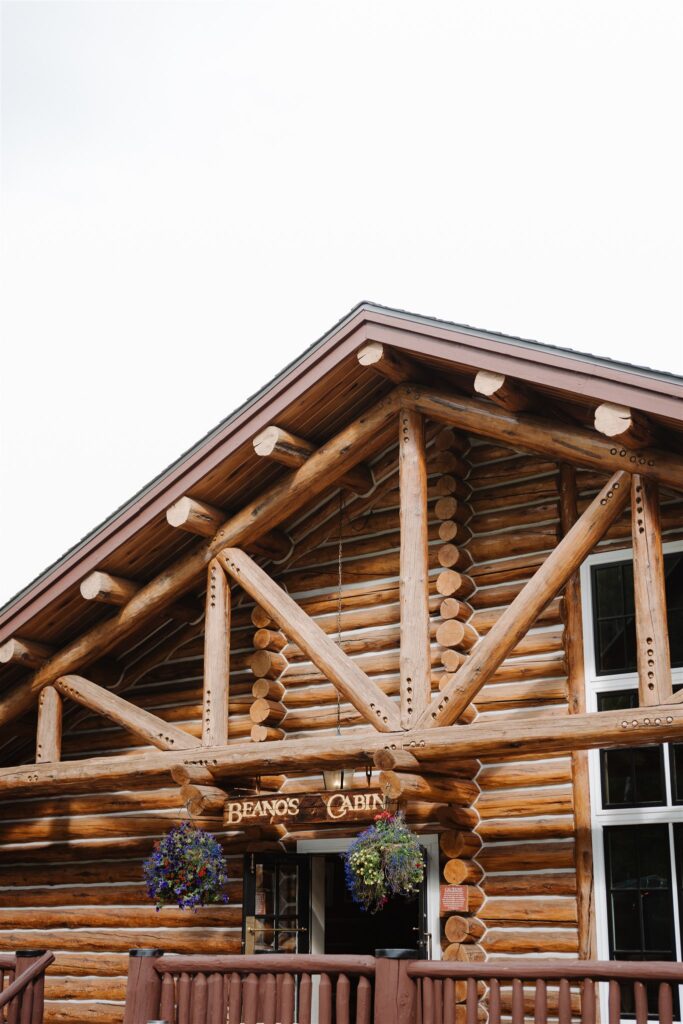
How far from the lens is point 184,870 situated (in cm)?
1122

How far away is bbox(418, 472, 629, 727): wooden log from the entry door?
285 cm

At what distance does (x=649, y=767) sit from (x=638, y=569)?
2.04 meters

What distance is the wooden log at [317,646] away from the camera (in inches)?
411

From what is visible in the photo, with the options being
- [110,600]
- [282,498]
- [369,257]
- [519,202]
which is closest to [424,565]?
[282,498]

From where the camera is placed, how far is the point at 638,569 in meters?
9.41

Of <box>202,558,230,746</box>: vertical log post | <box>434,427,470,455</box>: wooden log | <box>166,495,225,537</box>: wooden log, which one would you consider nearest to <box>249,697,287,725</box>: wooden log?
<box>202,558,230,746</box>: vertical log post

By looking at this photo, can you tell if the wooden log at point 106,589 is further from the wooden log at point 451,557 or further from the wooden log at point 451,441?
the wooden log at point 451,441

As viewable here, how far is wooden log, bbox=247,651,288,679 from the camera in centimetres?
1277

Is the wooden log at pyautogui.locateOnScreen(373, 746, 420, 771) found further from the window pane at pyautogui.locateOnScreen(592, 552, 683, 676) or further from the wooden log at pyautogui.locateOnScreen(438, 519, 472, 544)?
the wooden log at pyautogui.locateOnScreen(438, 519, 472, 544)

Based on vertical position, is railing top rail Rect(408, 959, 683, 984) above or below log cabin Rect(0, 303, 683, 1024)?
below

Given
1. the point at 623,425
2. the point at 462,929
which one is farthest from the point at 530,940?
the point at 623,425

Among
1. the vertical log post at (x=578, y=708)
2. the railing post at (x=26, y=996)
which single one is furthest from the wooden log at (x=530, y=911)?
the railing post at (x=26, y=996)

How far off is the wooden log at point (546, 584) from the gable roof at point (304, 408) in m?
0.73

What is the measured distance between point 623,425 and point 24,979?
6265mm
